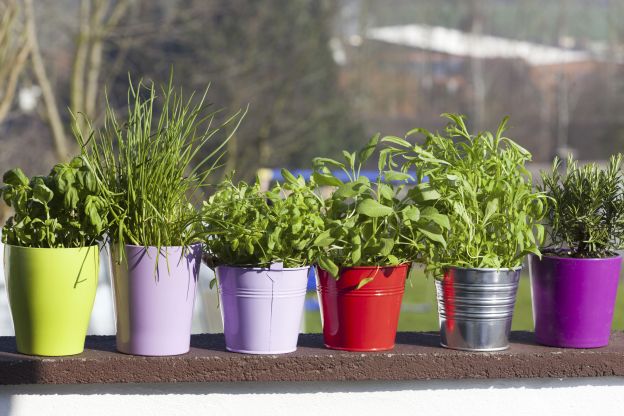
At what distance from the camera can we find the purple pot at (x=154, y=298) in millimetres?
1382

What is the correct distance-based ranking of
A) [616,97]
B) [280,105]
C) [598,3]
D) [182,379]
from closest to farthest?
[182,379] → [280,105] → [616,97] → [598,3]

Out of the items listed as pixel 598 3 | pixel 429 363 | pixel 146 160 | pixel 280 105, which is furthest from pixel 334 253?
pixel 598 3

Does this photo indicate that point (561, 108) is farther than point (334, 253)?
Yes

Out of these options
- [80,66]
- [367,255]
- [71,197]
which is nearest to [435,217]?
[367,255]

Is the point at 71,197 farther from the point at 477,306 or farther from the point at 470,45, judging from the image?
the point at 470,45

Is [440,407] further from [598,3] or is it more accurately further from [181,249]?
[598,3]

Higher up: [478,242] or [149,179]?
[149,179]

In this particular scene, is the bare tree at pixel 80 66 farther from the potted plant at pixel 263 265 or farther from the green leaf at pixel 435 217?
the green leaf at pixel 435 217

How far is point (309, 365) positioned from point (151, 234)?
0.32 meters

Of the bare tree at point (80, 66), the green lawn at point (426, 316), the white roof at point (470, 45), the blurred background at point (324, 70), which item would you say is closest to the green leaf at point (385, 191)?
the blurred background at point (324, 70)

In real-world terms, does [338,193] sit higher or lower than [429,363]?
higher

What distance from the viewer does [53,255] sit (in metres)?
1.36

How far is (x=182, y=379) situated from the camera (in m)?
1.38

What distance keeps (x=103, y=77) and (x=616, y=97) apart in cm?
2364
